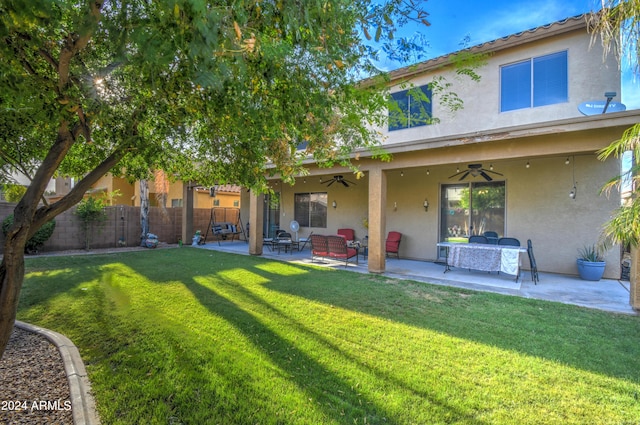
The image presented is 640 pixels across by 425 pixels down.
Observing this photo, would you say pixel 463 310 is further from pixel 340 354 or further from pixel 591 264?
pixel 591 264

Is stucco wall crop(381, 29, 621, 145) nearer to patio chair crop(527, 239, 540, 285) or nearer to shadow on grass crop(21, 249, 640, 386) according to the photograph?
patio chair crop(527, 239, 540, 285)

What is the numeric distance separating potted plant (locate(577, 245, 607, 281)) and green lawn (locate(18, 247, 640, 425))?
313 cm

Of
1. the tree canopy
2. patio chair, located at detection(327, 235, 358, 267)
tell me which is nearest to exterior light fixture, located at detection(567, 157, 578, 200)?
the tree canopy

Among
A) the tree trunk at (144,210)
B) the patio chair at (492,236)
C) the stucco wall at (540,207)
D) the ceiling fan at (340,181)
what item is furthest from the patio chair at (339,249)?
the tree trunk at (144,210)

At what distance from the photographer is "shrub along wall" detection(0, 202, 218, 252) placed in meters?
11.3

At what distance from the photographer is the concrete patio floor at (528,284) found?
581 centimetres

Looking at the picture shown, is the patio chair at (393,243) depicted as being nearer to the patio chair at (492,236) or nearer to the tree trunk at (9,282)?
the patio chair at (492,236)

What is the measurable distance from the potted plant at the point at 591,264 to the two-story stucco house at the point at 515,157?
25cm

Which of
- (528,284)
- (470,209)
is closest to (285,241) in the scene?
(470,209)

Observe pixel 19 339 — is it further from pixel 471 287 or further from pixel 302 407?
pixel 471 287

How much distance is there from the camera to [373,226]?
8219mm

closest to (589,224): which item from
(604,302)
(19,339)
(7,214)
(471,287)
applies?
(604,302)

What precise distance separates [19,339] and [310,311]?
12.4 ft

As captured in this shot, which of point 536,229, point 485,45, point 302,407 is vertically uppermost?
point 485,45
